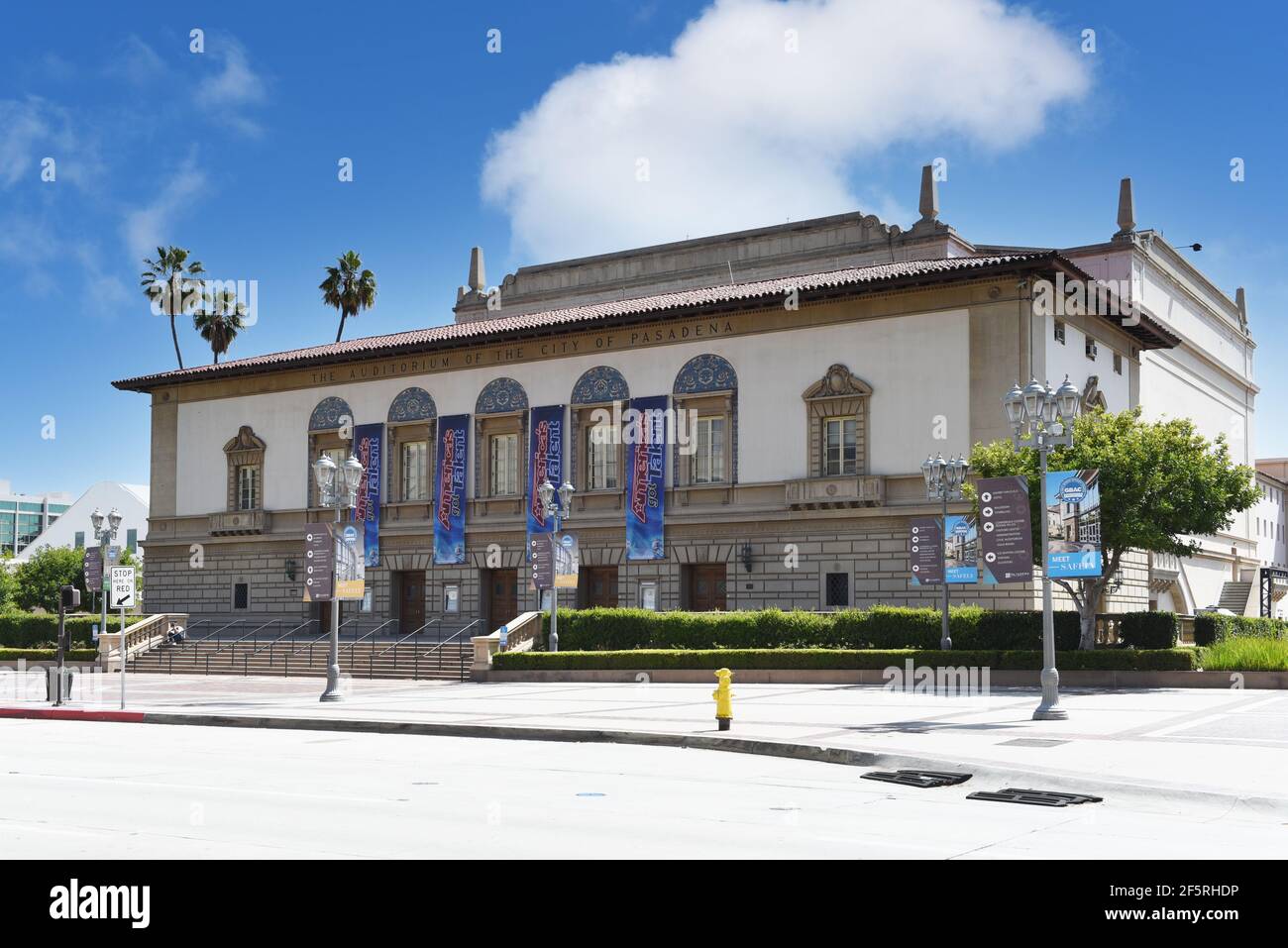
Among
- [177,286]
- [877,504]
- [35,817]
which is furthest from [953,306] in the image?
[177,286]

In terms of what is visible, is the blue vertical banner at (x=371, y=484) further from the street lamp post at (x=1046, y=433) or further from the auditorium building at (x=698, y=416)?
the street lamp post at (x=1046, y=433)

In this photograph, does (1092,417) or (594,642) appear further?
(594,642)

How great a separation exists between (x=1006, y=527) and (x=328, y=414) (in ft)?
119

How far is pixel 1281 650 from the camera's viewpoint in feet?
101

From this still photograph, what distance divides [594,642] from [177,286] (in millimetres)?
42609

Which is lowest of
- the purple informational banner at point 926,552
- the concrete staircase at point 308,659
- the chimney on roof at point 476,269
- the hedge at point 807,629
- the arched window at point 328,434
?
the concrete staircase at point 308,659

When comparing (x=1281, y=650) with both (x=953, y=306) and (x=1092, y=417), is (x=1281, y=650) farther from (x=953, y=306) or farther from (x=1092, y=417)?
(x=953, y=306)

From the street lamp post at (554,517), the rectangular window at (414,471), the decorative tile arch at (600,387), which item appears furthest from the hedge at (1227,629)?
the rectangular window at (414,471)

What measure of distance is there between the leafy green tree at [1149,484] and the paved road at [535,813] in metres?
17.2

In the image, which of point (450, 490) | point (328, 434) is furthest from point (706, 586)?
point (328, 434)

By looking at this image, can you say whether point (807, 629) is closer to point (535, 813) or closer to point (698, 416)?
point (698, 416)

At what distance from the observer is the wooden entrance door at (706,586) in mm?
45062

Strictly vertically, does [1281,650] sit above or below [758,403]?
below

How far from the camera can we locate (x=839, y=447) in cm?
4300
